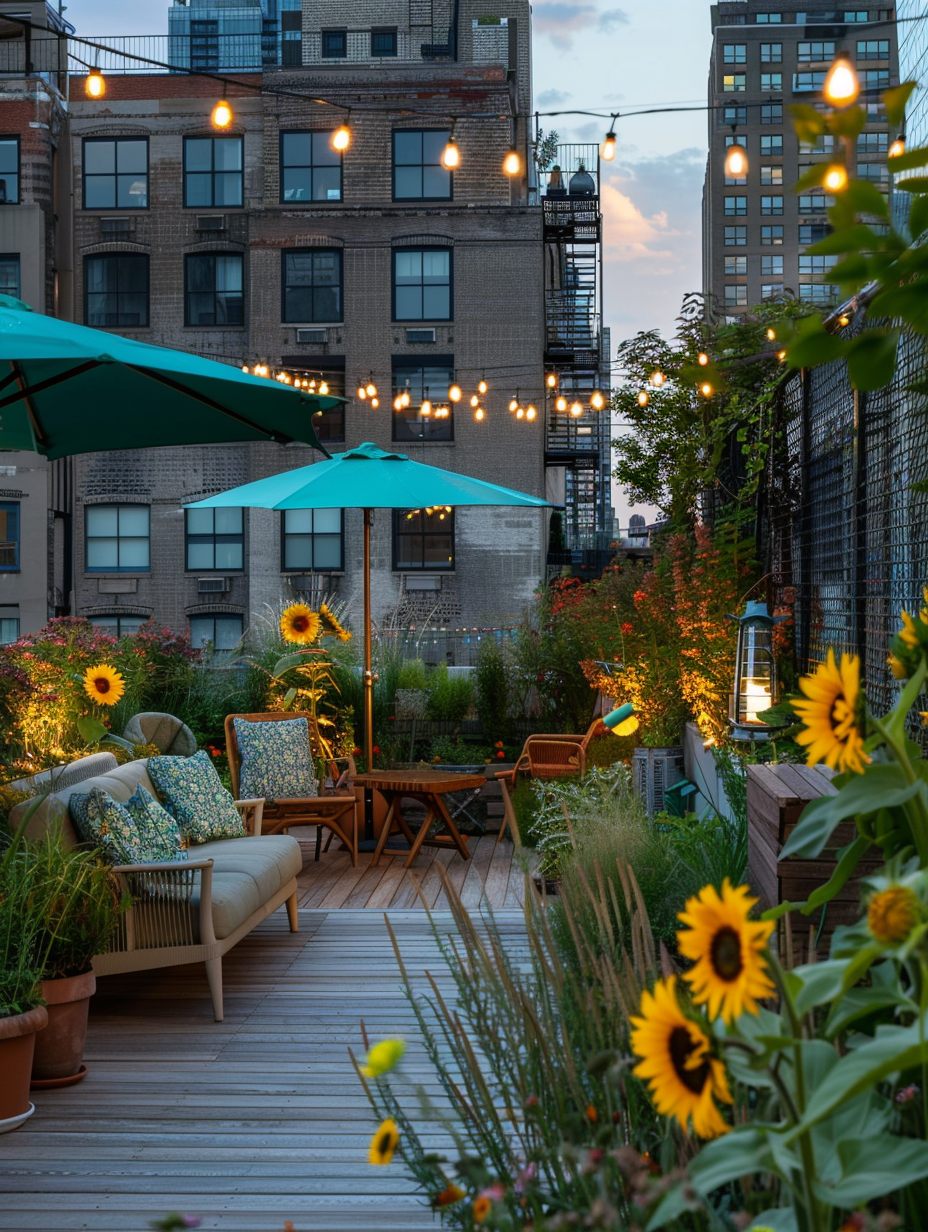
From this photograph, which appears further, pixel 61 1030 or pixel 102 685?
pixel 102 685

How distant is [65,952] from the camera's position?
4016 millimetres

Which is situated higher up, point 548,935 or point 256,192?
point 256,192

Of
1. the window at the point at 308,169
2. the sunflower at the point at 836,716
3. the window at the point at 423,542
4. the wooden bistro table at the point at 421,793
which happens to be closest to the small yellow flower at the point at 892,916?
the sunflower at the point at 836,716

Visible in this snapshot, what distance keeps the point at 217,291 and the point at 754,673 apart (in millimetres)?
19787

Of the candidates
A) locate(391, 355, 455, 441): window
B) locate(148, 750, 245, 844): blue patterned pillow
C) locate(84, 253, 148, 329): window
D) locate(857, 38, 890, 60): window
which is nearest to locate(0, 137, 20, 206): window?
locate(84, 253, 148, 329): window

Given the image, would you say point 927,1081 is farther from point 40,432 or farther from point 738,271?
point 738,271

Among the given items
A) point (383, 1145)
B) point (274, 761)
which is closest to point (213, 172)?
point (274, 761)

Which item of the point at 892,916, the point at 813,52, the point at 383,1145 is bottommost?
the point at 383,1145

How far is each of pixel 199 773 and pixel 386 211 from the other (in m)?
18.5

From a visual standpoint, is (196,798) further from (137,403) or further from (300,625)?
(300,625)

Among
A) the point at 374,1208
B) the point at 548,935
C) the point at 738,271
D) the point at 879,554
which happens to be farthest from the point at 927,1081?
the point at 738,271

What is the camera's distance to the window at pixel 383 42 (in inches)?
944

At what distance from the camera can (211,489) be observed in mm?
22766

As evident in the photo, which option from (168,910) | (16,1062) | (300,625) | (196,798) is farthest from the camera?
(300,625)
